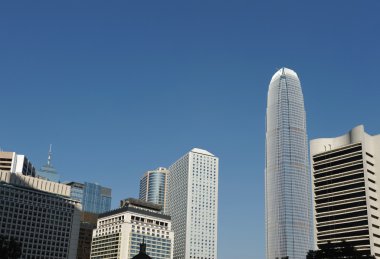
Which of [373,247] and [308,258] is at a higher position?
[373,247]

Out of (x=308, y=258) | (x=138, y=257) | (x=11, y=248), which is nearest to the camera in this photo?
(x=138, y=257)

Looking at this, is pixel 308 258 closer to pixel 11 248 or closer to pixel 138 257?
pixel 138 257

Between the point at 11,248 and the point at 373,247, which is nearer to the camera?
the point at 11,248

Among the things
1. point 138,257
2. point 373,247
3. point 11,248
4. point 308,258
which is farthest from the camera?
point 373,247

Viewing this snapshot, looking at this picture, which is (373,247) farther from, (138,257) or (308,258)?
(138,257)

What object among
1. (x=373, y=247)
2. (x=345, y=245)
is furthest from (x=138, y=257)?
(x=373, y=247)

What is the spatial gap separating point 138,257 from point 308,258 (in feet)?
176

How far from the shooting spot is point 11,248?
111 m

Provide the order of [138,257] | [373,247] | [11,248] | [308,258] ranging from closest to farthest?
[138,257] → [11,248] → [308,258] → [373,247]

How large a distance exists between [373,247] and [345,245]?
97529 millimetres

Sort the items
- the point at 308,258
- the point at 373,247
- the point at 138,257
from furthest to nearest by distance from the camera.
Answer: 1. the point at 373,247
2. the point at 308,258
3. the point at 138,257

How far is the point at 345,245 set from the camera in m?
111

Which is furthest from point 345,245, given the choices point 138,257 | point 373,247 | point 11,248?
point 373,247

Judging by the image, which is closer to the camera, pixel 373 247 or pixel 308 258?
→ pixel 308 258
